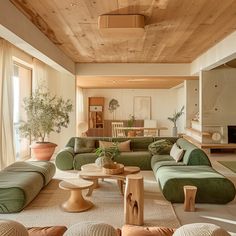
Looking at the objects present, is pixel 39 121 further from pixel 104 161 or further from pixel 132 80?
pixel 132 80

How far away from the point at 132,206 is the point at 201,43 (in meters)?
3.59

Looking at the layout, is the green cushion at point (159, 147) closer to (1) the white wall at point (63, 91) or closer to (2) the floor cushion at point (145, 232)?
(1) the white wall at point (63, 91)

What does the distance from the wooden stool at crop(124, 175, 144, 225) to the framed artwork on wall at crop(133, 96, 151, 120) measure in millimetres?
9713

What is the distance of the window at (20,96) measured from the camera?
6.55m

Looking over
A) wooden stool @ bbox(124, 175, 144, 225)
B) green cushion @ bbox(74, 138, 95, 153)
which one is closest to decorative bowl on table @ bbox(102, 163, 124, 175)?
wooden stool @ bbox(124, 175, 144, 225)

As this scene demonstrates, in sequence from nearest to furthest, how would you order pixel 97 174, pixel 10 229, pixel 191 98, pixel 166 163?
1. pixel 10 229
2. pixel 97 174
3. pixel 166 163
4. pixel 191 98

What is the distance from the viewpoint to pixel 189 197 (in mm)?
3447

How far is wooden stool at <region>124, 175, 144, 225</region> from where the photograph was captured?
310 centimetres

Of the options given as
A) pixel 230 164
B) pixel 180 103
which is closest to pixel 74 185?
pixel 230 164

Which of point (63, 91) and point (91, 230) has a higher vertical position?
point (63, 91)

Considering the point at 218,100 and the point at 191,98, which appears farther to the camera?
the point at 191,98

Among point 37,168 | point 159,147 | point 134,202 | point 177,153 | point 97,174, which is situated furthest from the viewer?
point 159,147

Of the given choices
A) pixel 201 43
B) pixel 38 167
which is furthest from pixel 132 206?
pixel 201 43

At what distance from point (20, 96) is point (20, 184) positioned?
3824 mm
